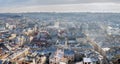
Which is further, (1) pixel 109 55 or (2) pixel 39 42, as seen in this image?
(2) pixel 39 42

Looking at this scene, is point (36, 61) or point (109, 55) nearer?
point (36, 61)

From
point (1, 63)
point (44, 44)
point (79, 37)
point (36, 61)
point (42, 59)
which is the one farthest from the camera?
→ point (79, 37)

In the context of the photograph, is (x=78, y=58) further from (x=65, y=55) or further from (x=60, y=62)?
(x=60, y=62)

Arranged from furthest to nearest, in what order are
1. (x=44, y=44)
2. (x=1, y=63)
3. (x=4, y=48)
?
(x=44, y=44), (x=4, y=48), (x=1, y=63)

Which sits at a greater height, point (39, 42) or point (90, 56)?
point (90, 56)

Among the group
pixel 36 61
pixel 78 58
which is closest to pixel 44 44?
pixel 78 58

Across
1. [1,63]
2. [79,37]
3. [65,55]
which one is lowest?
[79,37]

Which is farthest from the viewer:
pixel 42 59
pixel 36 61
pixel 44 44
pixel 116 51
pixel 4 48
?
pixel 44 44

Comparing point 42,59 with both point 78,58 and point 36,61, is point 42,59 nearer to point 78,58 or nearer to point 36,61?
point 36,61

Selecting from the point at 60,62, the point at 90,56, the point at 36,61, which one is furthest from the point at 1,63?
the point at 90,56
